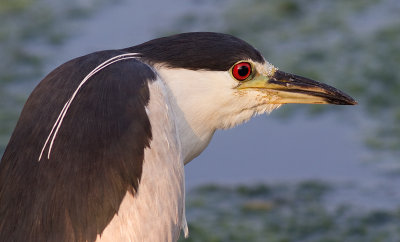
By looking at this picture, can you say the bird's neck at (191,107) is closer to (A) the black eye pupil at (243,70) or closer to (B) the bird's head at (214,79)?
(B) the bird's head at (214,79)

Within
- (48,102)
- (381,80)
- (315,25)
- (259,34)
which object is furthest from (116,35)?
(48,102)

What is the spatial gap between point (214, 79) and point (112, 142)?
22.9 inches

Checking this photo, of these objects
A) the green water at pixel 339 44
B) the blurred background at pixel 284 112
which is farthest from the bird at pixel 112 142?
the green water at pixel 339 44

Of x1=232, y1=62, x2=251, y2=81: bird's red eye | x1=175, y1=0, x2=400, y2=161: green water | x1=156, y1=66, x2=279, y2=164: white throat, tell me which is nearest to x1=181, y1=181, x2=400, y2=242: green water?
x1=175, y1=0, x2=400, y2=161: green water

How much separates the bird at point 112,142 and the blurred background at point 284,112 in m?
1.84

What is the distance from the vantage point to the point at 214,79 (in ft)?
10.7

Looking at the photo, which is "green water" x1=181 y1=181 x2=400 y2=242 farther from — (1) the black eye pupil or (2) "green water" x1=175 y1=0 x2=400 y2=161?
(1) the black eye pupil

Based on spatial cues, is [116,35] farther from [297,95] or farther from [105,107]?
[105,107]

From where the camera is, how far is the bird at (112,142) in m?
2.77

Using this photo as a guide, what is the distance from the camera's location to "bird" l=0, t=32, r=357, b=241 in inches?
109

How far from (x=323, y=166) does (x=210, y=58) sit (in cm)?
228

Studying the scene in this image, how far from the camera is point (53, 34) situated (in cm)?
658

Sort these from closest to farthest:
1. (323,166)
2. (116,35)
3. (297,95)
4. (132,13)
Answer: (297,95), (323,166), (116,35), (132,13)

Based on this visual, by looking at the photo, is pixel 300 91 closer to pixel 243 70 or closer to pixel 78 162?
pixel 243 70
